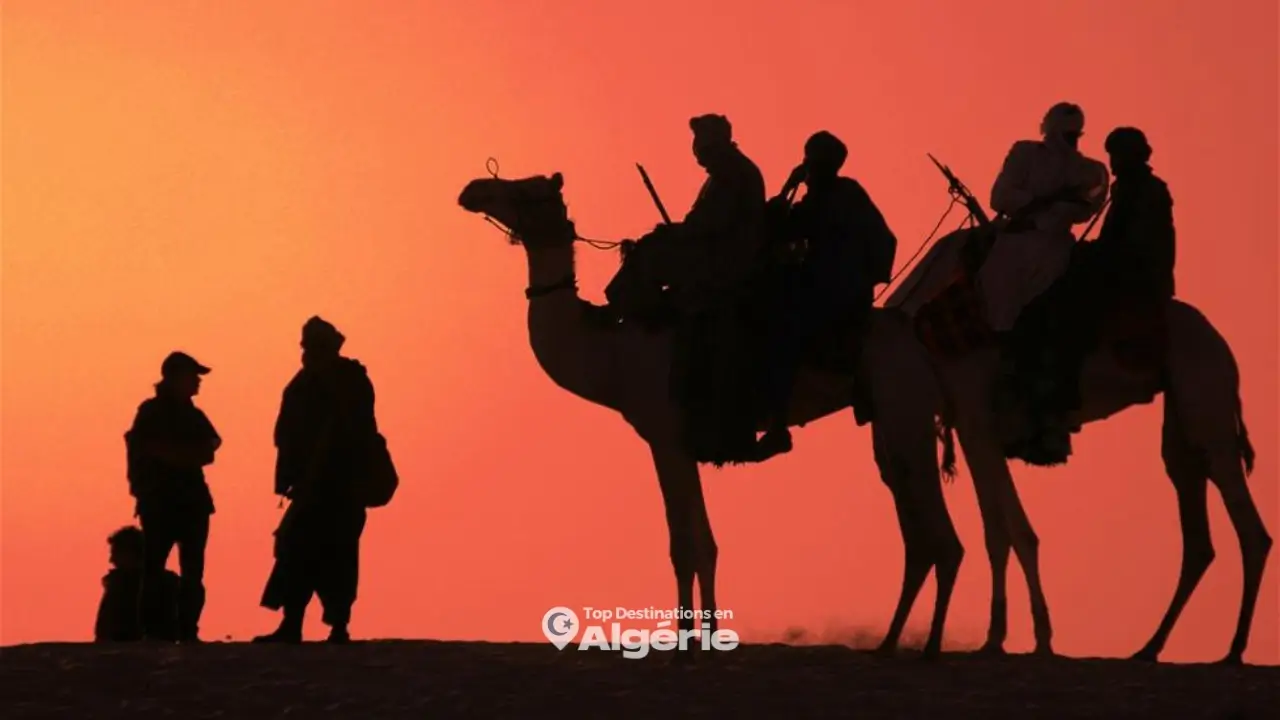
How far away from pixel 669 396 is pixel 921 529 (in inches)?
74.4

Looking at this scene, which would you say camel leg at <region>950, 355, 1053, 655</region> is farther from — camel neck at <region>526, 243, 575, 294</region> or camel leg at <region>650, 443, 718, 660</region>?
camel neck at <region>526, 243, 575, 294</region>

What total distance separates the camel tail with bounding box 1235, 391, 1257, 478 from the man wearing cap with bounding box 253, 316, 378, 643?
6185 mm

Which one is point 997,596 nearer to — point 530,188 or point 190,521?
point 530,188

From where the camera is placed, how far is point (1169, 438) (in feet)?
76.8

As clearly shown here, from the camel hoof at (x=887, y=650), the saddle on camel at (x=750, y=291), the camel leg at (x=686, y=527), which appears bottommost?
the camel hoof at (x=887, y=650)

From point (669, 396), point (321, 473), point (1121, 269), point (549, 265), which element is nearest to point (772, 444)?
point (669, 396)

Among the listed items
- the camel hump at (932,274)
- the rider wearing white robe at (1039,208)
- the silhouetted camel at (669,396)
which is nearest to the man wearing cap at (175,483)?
the silhouetted camel at (669,396)

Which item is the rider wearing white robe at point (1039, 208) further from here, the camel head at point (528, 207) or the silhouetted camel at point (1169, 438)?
the camel head at point (528, 207)

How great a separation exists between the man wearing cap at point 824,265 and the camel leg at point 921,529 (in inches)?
28.4

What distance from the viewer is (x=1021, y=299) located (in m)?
23.3

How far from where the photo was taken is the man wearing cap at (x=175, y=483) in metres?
24.8

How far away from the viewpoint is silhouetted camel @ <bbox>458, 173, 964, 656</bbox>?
72.7 feet

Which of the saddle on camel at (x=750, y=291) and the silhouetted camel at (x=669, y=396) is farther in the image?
the saddle on camel at (x=750, y=291)

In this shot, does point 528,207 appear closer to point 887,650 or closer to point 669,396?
point 669,396
